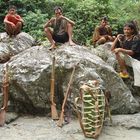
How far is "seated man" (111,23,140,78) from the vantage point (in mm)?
7691

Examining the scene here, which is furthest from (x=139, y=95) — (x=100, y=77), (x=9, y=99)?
(x=9, y=99)

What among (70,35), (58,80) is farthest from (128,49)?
(58,80)

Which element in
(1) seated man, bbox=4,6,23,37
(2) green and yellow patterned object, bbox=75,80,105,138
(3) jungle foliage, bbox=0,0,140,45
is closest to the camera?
(2) green and yellow patterned object, bbox=75,80,105,138

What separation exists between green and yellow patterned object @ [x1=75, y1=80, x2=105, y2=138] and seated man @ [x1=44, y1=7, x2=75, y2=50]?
6.17 ft

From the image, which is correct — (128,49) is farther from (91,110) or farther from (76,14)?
(76,14)

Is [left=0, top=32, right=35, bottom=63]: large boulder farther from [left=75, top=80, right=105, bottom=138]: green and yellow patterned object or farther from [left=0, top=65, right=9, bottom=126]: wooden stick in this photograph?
[left=75, top=80, right=105, bottom=138]: green and yellow patterned object

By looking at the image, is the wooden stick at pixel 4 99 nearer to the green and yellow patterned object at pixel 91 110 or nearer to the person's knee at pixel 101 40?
the green and yellow patterned object at pixel 91 110

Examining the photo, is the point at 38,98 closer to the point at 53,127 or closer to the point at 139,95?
the point at 53,127

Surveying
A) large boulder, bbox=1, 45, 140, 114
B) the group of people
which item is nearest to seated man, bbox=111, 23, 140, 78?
the group of people

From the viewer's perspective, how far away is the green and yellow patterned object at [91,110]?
6.38 m

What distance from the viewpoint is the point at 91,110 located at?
6.45 metres

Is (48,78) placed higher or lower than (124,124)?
higher

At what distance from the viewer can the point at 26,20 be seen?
44.3ft

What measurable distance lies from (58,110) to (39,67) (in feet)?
2.96
